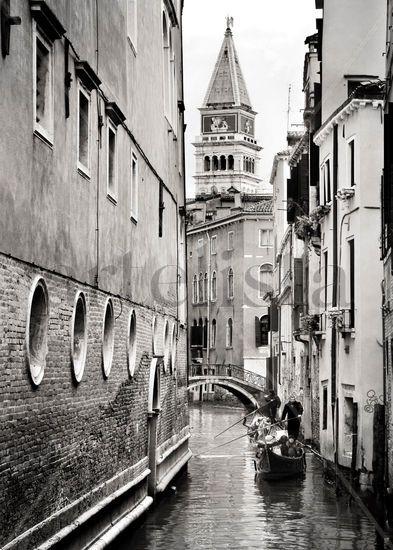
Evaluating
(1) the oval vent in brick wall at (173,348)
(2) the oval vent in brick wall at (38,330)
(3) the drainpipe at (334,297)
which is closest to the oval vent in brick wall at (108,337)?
(2) the oval vent in brick wall at (38,330)

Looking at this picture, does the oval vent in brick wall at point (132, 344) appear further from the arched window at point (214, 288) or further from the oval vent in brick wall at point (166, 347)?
the arched window at point (214, 288)

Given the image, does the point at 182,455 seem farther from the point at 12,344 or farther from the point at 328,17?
the point at 12,344

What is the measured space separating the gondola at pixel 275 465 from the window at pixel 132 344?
7.32 metres

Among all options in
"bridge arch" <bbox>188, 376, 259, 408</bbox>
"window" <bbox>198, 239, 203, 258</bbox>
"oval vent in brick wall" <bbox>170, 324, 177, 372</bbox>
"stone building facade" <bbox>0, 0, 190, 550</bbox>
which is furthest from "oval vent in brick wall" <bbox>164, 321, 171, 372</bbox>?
"window" <bbox>198, 239, 203, 258</bbox>

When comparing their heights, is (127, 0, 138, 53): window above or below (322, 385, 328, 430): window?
above

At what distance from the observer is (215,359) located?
76.8 metres

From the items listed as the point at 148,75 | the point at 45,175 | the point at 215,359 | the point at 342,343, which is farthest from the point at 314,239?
the point at 215,359

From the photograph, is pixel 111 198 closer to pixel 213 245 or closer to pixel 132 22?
pixel 132 22

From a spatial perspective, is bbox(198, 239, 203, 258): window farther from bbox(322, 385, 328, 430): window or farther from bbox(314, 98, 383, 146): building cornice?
bbox(314, 98, 383, 146): building cornice

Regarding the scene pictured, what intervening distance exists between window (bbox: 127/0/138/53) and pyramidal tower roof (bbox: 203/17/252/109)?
140354 millimetres

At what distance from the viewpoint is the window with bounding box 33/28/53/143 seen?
11.2 metres

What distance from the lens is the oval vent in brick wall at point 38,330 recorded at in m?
10.9

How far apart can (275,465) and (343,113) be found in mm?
7105

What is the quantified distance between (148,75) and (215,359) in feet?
189
